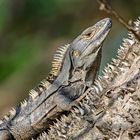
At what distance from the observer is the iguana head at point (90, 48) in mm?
5129

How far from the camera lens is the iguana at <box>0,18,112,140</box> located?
16.1 ft

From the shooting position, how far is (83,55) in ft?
17.8

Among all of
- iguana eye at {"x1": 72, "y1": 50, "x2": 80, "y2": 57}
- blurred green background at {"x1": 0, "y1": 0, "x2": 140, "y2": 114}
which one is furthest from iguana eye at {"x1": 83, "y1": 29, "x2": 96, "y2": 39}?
blurred green background at {"x1": 0, "y1": 0, "x2": 140, "y2": 114}

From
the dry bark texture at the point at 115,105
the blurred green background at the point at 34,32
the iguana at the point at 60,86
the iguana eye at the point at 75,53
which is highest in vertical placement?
the blurred green background at the point at 34,32

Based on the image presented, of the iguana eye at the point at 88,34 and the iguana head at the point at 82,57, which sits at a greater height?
the iguana eye at the point at 88,34

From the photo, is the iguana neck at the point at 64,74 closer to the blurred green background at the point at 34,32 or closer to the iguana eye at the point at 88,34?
the iguana eye at the point at 88,34

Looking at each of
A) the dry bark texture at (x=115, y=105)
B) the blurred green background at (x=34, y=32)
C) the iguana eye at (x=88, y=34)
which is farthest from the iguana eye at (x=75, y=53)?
the dry bark texture at (x=115, y=105)

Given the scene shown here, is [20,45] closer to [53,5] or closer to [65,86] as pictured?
[53,5]

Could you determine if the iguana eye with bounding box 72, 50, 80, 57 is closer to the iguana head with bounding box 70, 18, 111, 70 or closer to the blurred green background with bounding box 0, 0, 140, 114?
the iguana head with bounding box 70, 18, 111, 70

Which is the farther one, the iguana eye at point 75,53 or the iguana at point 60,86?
the iguana eye at point 75,53

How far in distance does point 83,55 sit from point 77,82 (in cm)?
31

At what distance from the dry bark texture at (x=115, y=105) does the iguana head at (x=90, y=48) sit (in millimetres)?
2158

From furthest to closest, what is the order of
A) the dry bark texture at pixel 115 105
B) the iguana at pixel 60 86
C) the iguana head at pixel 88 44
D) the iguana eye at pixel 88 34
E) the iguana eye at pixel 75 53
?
the iguana eye at pixel 75 53 → the iguana eye at pixel 88 34 → the iguana head at pixel 88 44 → the iguana at pixel 60 86 → the dry bark texture at pixel 115 105

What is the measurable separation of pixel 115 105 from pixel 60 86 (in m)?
2.46
